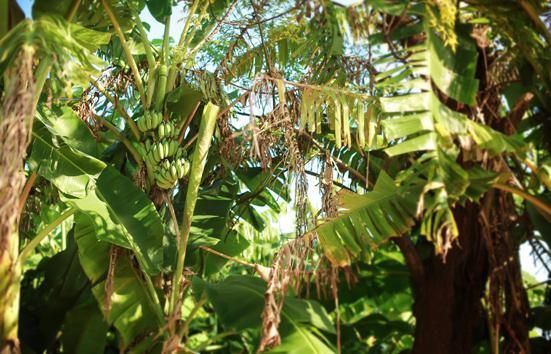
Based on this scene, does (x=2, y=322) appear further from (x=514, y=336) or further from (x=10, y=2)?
(x=514, y=336)

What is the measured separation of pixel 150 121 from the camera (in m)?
3.62

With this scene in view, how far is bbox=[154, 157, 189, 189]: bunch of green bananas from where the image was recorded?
350 centimetres

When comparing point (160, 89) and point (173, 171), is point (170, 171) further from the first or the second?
point (160, 89)

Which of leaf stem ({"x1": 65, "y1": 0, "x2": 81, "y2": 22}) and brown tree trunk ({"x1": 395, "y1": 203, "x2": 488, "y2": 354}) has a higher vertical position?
leaf stem ({"x1": 65, "y1": 0, "x2": 81, "y2": 22})

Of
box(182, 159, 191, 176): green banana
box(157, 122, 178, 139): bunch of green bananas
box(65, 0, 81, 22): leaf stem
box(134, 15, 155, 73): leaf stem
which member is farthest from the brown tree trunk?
box(65, 0, 81, 22): leaf stem

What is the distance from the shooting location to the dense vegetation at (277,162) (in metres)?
2.75

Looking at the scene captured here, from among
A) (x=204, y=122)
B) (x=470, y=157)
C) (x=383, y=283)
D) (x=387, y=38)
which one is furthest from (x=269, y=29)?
(x=383, y=283)

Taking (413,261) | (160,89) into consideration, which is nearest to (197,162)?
(160,89)

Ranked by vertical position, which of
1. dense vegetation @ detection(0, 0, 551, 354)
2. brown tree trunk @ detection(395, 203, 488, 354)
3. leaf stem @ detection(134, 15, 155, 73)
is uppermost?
leaf stem @ detection(134, 15, 155, 73)

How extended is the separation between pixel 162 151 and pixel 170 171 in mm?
110

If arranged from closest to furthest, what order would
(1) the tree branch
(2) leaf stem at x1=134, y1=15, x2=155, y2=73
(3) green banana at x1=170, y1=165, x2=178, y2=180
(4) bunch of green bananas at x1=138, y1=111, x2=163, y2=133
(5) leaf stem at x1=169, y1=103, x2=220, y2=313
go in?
1. (5) leaf stem at x1=169, y1=103, x2=220, y2=313
2. (3) green banana at x1=170, y1=165, x2=178, y2=180
3. (4) bunch of green bananas at x1=138, y1=111, x2=163, y2=133
4. (2) leaf stem at x1=134, y1=15, x2=155, y2=73
5. (1) the tree branch

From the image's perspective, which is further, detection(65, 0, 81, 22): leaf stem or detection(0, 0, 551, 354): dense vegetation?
detection(65, 0, 81, 22): leaf stem

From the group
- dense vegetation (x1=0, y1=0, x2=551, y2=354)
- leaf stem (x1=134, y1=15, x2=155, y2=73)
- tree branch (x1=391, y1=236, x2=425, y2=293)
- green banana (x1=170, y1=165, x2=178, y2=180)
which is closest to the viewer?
dense vegetation (x1=0, y1=0, x2=551, y2=354)

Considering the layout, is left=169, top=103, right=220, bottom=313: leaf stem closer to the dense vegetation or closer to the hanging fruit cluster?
the dense vegetation
